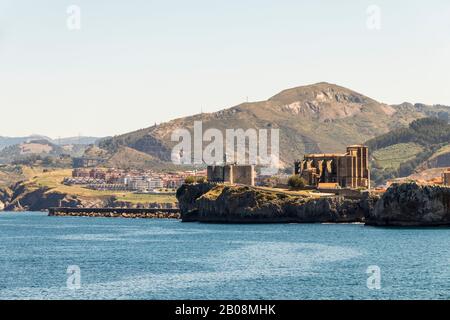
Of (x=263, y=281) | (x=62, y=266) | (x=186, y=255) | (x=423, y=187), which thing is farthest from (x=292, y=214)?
(x=263, y=281)

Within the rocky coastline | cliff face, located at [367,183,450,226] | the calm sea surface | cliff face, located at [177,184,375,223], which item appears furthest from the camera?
cliff face, located at [177,184,375,223]

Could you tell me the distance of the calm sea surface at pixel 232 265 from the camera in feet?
232

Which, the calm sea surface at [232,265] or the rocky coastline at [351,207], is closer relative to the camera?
the calm sea surface at [232,265]

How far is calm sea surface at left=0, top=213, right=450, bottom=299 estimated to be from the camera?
7081 centimetres

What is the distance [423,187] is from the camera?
538 ft

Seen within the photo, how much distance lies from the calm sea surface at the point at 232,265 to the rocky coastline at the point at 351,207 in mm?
13990

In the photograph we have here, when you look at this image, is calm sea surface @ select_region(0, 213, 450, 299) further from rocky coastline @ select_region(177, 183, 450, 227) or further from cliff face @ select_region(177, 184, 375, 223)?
cliff face @ select_region(177, 184, 375, 223)

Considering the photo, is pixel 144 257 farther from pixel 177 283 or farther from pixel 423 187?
pixel 423 187

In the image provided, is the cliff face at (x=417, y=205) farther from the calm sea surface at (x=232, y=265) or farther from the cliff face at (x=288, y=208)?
the cliff face at (x=288, y=208)

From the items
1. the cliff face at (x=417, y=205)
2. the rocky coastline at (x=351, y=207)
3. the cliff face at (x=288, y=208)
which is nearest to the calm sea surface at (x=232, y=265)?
the cliff face at (x=417, y=205)

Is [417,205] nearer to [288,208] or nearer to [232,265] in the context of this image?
[288,208]

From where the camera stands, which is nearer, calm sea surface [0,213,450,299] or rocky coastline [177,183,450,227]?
calm sea surface [0,213,450,299]

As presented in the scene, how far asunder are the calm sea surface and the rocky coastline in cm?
1399

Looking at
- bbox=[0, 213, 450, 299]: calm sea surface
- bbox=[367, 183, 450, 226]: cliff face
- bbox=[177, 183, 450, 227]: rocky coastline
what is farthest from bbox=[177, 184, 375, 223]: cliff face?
bbox=[0, 213, 450, 299]: calm sea surface
